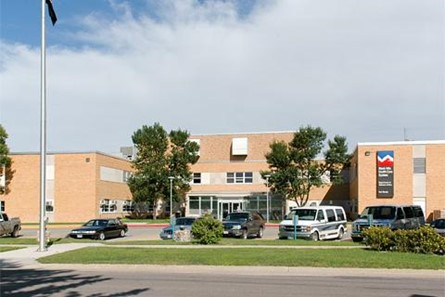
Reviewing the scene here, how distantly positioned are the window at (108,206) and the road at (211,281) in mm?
40393

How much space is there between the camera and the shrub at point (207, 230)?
76.2 ft

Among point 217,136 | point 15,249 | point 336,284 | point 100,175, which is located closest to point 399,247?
point 336,284

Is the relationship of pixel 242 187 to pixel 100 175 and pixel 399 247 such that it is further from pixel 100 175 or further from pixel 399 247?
pixel 399 247

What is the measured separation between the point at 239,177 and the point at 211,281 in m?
51.7

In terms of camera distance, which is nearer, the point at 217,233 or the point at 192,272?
the point at 192,272

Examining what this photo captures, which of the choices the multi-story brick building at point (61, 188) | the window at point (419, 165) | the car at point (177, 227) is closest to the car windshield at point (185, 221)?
the car at point (177, 227)

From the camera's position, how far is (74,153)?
184ft

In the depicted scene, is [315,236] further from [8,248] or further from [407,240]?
[8,248]

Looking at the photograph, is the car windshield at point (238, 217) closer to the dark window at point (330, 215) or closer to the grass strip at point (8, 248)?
the dark window at point (330, 215)

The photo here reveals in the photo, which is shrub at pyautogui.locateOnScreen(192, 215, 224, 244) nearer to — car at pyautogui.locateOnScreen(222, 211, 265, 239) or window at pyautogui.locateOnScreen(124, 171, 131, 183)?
car at pyautogui.locateOnScreen(222, 211, 265, 239)

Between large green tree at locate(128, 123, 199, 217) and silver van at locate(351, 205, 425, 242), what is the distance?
116ft

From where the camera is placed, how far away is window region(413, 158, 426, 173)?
46969mm

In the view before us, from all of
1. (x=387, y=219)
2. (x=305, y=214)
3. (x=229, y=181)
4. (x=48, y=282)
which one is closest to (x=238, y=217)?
(x=305, y=214)

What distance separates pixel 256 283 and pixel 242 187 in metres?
51.6
